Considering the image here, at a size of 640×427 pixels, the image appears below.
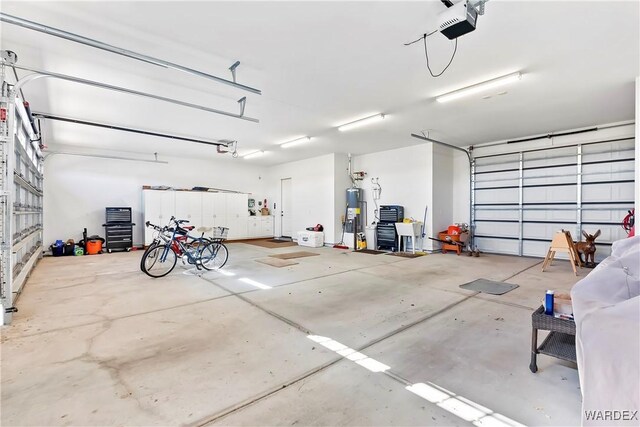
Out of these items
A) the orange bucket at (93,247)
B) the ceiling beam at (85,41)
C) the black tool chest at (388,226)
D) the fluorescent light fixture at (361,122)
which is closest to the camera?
the ceiling beam at (85,41)

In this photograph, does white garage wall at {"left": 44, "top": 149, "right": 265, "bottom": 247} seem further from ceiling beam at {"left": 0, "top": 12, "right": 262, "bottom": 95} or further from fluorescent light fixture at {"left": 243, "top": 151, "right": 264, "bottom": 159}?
ceiling beam at {"left": 0, "top": 12, "right": 262, "bottom": 95}

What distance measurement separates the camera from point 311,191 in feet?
32.7

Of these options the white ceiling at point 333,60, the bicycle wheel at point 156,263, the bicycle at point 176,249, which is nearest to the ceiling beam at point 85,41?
the white ceiling at point 333,60

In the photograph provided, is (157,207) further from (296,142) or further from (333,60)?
(333,60)

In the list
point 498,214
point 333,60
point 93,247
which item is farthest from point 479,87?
point 93,247

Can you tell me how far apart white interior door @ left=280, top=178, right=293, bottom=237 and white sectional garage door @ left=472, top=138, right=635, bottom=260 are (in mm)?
6322

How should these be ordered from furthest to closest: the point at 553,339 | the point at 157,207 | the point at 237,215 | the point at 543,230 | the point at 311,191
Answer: the point at 237,215 → the point at 311,191 → the point at 157,207 → the point at 543,230 → the point at 553,339

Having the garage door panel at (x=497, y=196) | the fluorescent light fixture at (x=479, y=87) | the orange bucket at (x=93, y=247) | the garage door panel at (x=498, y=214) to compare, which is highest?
the fluorescent light fixture at (x=479, y=87)

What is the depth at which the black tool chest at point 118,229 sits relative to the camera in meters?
8.04

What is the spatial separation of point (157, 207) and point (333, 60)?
7622 millimetres

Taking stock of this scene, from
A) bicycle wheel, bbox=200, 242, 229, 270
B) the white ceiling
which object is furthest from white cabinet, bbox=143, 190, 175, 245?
bicycle wheel, bbox=200, 242, 229, 270

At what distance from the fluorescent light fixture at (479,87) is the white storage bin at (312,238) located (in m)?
5.48

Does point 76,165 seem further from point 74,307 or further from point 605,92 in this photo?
point 605,92

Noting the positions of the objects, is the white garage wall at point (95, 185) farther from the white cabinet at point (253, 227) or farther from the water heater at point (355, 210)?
the water heater at point (355, 210)
